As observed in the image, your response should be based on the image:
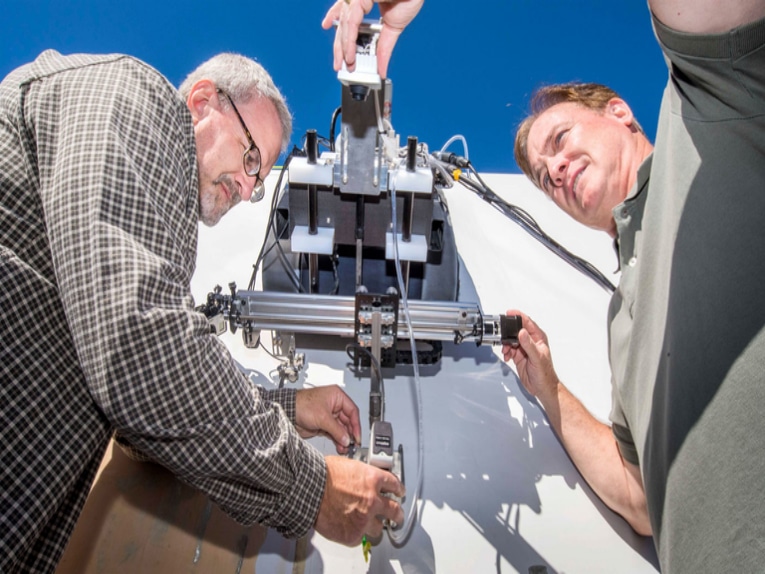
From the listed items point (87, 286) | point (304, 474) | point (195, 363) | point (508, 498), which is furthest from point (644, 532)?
point (87, 286)

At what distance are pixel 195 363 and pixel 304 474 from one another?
0.90ft

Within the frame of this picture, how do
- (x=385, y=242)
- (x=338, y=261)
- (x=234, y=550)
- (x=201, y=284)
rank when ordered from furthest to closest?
(x=201, y=284)
(x=338, y=261)
(x=385, y=242)
(x=234, y=550)

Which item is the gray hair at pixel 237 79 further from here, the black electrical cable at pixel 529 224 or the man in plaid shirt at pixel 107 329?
the black electrical cable at pixel 529 224

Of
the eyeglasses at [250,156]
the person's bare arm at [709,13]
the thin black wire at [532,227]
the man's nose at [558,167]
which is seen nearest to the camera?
the person's bare arm at [709,13]

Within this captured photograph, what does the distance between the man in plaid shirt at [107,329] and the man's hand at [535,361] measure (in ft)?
1.83

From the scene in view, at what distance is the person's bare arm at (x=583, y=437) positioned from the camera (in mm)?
1001

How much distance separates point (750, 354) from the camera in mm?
657

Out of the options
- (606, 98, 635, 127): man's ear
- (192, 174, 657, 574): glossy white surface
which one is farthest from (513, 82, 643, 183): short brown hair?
(192, 174, 657, 574): glossy white surface

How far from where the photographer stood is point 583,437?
43.1 inches

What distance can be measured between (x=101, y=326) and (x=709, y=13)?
2.87 ft

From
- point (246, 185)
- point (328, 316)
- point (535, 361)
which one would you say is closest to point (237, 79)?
point (246, 185)

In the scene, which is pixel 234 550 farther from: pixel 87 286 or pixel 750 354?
pixel 750 354

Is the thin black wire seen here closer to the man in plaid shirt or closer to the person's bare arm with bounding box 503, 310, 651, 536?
the person's bare arm with bounding box 503, 310, 651, 536

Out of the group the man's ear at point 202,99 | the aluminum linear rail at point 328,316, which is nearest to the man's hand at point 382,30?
the man's ear at point 202,99
